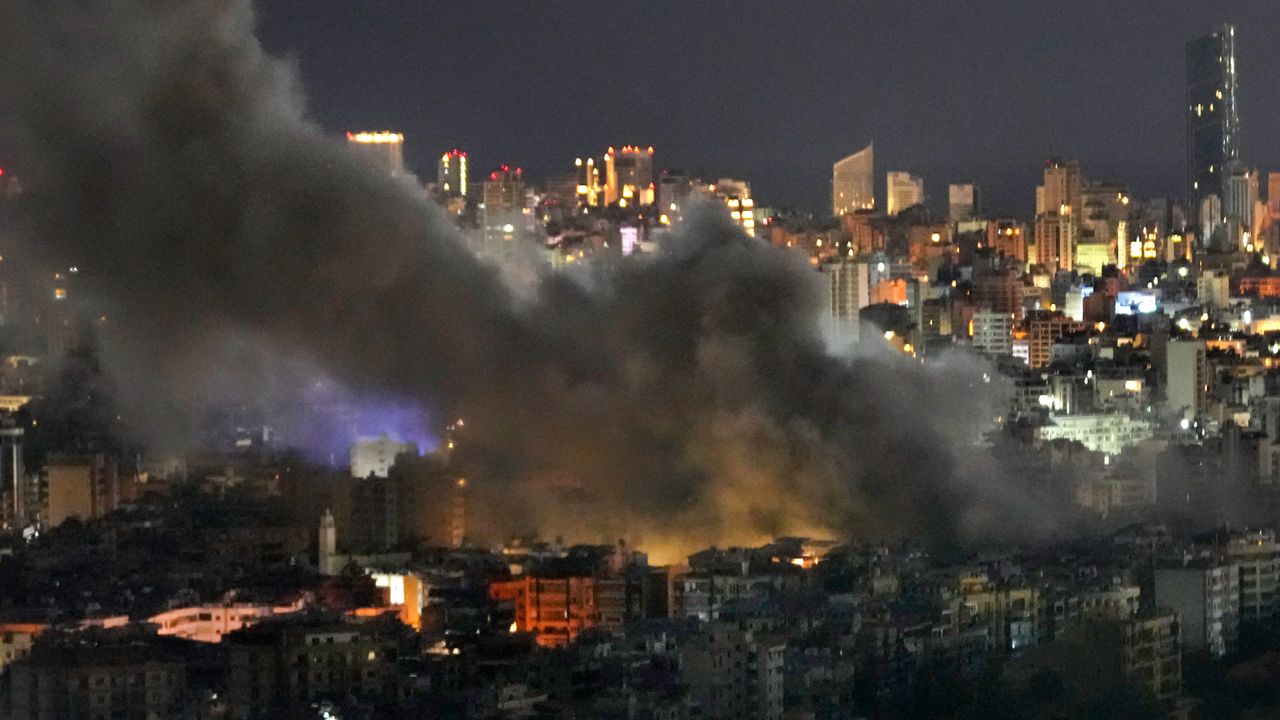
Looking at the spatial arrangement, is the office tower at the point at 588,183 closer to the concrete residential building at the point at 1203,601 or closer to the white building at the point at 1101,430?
the white building at the point at 1101,430

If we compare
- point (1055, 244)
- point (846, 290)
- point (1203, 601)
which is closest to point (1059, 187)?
point (1055, 244)

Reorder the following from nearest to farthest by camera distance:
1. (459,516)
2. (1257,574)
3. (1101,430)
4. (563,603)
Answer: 1. (563,603)
2. (1257,574)
3. (459,516)
4. (1101,430)

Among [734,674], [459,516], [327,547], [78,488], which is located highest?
[78,488]

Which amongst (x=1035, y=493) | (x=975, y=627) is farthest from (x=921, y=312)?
(x=975, y=627)

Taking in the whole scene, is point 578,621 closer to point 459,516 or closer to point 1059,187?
point 459,516

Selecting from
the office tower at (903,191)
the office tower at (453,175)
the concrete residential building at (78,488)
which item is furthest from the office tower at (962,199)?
the concrete residential building at (78,488)

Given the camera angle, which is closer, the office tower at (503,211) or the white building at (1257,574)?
the white building at (1257,574)

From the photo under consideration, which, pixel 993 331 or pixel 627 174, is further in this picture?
pixel 627 174
